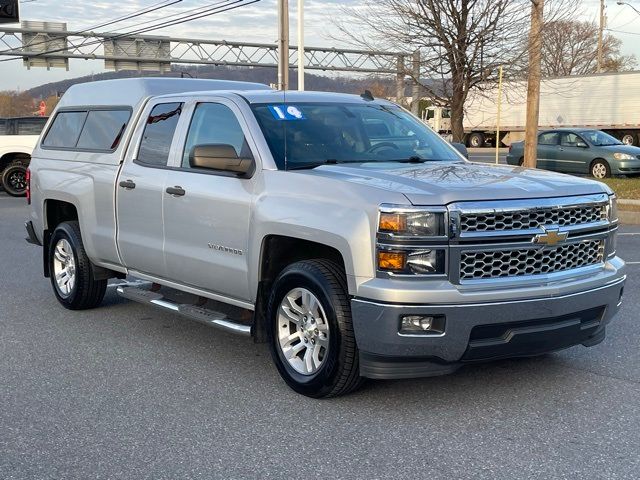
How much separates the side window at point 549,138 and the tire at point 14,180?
14.3 metres

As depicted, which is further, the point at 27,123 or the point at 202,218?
the point at 27,123

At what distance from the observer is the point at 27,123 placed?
20922 millimetres

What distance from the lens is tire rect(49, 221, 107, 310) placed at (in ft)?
24.0

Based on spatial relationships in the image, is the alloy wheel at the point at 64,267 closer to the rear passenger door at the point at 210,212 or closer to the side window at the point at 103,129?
the side window at the point at 103,129

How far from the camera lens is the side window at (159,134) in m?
6.26

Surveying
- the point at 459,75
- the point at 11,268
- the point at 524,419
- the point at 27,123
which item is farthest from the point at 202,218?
the point at 27,123

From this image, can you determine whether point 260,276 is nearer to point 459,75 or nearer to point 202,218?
point 202,218

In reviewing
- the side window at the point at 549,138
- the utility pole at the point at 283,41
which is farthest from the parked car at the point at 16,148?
the side window at the point at 549,138

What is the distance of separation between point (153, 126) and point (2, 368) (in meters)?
2.20

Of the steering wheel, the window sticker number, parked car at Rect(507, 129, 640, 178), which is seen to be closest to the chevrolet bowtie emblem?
the steering wheel

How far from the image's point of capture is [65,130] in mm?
7875

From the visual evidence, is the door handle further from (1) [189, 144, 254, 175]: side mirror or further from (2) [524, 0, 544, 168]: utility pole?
(2) [524, 0, 544, 168]: utility pole

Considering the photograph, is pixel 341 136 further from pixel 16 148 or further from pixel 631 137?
pixel 631 137

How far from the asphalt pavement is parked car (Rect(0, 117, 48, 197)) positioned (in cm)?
1518
